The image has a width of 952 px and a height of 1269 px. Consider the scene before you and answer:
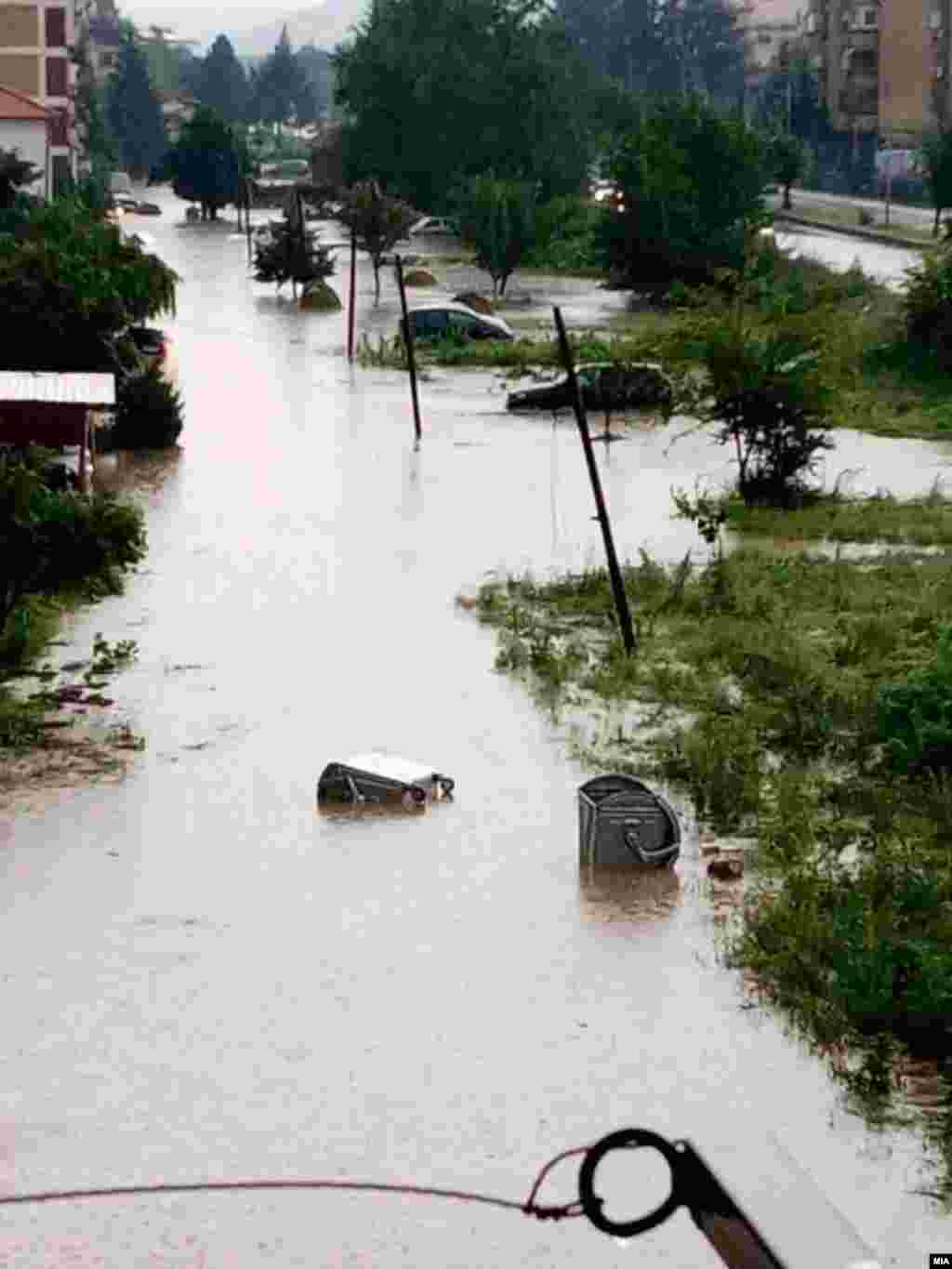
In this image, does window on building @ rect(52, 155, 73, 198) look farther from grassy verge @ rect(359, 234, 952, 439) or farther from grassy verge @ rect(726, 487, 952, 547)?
grassy verge @ rect(726, 487, 952, 547)

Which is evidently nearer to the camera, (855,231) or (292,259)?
(292,259)

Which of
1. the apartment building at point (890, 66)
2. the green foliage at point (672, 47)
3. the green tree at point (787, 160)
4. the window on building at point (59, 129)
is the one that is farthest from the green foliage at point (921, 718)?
the green foliage at point (672, 47)

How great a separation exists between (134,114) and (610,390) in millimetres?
91252

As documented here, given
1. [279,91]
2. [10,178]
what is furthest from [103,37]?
[10,178]

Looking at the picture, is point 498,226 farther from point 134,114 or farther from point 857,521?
point 134,114

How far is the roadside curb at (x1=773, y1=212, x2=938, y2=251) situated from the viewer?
61.0 m

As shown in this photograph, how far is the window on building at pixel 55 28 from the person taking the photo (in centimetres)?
7731

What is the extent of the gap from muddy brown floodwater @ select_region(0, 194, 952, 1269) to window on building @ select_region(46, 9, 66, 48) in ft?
185

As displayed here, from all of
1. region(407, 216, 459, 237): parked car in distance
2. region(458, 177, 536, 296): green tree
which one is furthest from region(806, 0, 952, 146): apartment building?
region(458, 177, 536, 296): green tree

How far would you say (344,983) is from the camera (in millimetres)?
12906

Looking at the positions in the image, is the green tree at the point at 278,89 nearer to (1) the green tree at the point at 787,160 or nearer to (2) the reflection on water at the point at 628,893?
(1) the green tree at the point at 787,160

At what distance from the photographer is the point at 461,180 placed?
7156 centimetres

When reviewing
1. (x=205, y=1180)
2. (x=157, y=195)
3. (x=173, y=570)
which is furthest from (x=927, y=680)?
(x=157, y=195)

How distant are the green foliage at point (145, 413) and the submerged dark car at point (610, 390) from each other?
5.32m
